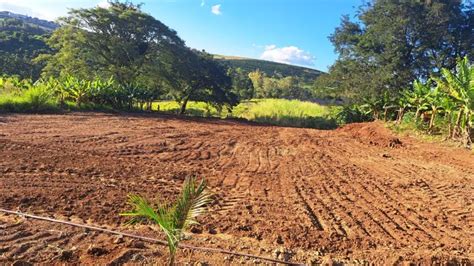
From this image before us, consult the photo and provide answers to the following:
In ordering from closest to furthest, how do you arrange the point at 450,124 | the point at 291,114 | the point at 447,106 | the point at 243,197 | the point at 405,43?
the point at 243,197, the point at 447,106, the point at 450,124, the point at 405,43, the point at 291,114

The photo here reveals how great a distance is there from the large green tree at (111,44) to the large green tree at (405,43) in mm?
12523

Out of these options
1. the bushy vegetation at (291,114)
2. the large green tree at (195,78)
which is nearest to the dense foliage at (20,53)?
the large green tree at (195,78)

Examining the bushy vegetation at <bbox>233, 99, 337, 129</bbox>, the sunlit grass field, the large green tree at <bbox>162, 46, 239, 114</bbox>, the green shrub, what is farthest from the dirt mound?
the large green tree at <bbox>162, 46, 239, 114</bbox>

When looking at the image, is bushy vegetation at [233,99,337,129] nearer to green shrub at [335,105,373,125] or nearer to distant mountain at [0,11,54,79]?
green shrub at [335,105,373,125]

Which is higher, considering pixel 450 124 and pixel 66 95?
pixel 450 124

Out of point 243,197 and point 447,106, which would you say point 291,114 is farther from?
point 243,197

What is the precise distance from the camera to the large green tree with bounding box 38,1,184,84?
24531 mm

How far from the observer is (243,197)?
5.71m

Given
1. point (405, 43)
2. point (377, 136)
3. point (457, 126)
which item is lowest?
point (377, 136)

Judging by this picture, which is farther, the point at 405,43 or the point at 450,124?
the point at 405,43

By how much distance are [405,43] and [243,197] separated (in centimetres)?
2094

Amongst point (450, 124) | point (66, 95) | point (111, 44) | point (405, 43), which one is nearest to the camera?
point (450, 124)

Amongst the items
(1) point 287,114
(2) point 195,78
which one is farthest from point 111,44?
(1) point 287,114

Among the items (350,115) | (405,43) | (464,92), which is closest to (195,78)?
(350,115)
